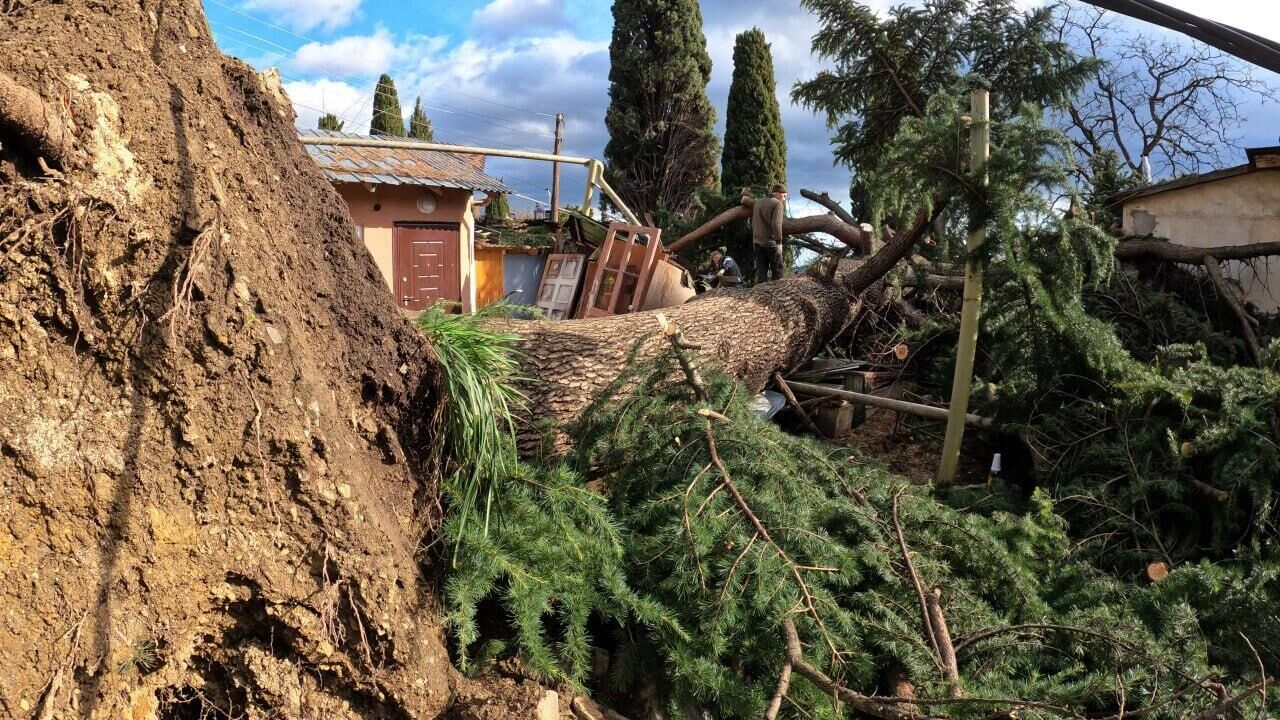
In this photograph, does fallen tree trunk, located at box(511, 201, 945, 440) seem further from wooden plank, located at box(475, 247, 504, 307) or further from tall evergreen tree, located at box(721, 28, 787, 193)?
tall evergreen tree, located at box(721, 28, 787, 193)

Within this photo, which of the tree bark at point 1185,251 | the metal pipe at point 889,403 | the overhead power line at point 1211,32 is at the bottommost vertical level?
the metal pipe at point 889,403

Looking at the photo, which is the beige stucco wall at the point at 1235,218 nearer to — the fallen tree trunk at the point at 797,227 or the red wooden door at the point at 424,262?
the fallen tree trunk at the point at 797,227

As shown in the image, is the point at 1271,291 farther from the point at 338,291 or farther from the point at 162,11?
the point at 162,11

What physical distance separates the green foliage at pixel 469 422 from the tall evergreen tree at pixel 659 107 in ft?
63.8

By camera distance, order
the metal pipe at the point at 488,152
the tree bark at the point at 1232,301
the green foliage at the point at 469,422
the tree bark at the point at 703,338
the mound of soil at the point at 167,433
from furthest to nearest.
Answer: the metal pipe at the point at 488,152, the tree bark at the point at 1232,301, the tree bark at the point at 703,338, the green foliage at the point at 469,422, the mound of soil at the point at 167,433

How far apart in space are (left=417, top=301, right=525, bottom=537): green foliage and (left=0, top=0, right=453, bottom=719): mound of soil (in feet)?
1.44

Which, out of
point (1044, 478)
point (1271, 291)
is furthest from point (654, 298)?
point (1271, 291)

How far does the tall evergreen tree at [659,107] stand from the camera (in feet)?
74.9

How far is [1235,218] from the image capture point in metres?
8.69

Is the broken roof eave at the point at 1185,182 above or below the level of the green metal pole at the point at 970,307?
above

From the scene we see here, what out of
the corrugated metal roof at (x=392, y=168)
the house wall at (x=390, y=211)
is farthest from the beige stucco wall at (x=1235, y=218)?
the house wall at (x=390, y=211)

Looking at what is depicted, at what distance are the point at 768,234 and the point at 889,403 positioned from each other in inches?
159

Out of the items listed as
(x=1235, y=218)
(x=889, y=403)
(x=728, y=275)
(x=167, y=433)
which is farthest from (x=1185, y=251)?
(x=167, y=433)

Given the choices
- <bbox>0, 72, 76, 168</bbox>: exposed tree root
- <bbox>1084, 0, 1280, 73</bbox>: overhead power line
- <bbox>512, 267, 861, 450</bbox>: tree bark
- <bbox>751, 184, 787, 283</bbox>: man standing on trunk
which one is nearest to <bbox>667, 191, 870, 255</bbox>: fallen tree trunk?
<bbox>751, 184, 787, 283</bbox>: man standing on trunk
